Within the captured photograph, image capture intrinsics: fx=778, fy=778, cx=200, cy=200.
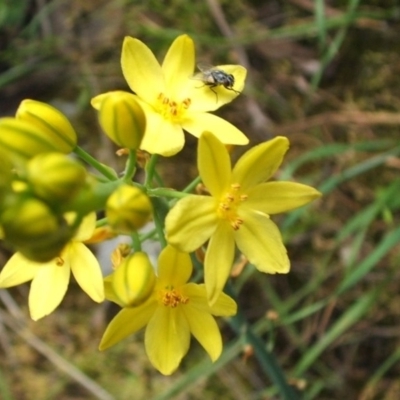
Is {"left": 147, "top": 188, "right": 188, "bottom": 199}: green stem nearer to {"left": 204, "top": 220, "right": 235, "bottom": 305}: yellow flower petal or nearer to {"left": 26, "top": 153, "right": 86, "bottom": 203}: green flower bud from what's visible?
{"left": 204, "top": 220, "right": 235, "bottom": 305}: yellow flower petal

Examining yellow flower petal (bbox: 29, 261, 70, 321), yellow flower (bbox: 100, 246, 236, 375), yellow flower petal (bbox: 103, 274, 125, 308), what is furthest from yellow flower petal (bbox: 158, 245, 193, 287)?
yellow flower petal (bbox: 29, 261, 70, 321)

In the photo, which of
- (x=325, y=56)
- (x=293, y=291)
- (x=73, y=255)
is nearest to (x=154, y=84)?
(x=73, y=255)

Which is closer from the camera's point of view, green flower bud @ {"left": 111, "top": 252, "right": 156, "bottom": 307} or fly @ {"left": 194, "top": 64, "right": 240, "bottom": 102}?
green flower bud @ {"left": 111, "top": 252, "right": 156, "bottom": 307}

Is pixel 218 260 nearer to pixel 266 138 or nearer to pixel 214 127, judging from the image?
pixel 214 127

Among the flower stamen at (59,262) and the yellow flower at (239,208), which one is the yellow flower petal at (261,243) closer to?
the yellow flower at (239,208)

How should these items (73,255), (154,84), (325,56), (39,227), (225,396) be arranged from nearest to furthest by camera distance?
(39,227), (73,255), (154,84), (325,56), (225,396)

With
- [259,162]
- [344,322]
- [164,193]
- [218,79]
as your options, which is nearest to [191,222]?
[164,193]

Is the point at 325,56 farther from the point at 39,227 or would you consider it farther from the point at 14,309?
the point at 39,227
